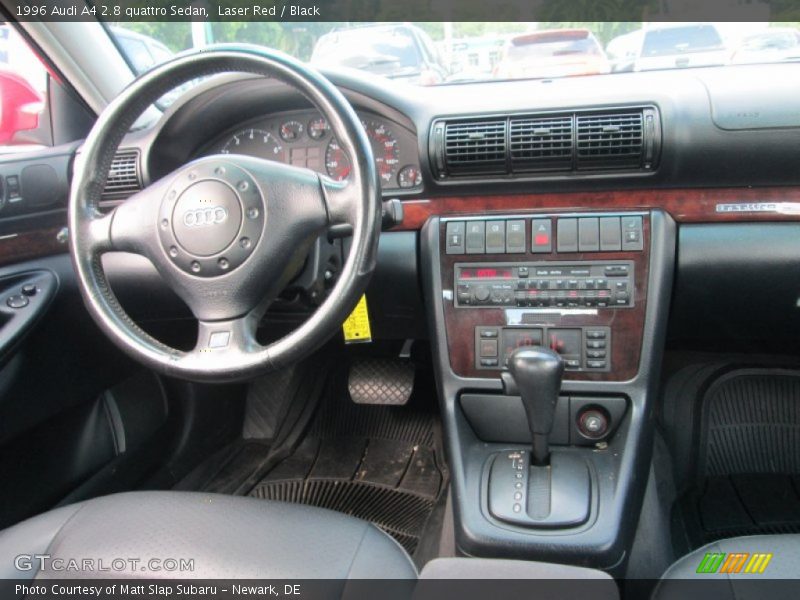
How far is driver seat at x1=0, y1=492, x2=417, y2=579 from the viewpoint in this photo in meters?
1.14

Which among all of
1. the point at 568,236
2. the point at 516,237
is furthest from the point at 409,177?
the point at 568,236

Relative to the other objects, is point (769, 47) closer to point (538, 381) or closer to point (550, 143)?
point (550, 143)

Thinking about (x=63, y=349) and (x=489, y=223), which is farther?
(x=63, y=349)

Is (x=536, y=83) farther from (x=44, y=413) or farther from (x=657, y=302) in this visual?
(x=44, y=413)

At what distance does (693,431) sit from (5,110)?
2.24 meters

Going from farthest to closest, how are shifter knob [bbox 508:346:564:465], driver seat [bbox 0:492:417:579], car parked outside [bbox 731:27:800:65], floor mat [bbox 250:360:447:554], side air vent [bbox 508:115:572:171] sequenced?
floor mat [bbox 250:360:447:554] < car parked outside [bbox 731:27:800:65] < side air vent [bbox 508:115:572:171] < shifter knob [bbox 508:346:564:465] < driver seat [bbox 0:492:417:579]

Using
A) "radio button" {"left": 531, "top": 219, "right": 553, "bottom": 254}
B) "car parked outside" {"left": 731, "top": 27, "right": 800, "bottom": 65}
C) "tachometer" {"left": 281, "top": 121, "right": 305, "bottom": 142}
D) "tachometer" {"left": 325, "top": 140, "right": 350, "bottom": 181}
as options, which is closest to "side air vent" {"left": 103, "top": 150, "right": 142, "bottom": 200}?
"tachometer" {"left": 281, "top": 121, "right": 305, "bottom": 142}

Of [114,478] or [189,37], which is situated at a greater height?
[189,37]

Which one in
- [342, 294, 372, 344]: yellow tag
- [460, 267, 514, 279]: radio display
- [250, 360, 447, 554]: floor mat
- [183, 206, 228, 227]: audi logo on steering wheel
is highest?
[183, 206, 228, 227]: audi logo on steering wheel

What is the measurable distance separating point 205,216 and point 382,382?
1265 millimetres

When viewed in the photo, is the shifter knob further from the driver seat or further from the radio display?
the driver seat

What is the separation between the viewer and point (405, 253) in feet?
5.75

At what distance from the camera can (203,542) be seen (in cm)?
118

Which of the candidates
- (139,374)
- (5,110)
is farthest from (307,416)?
(5,110)
